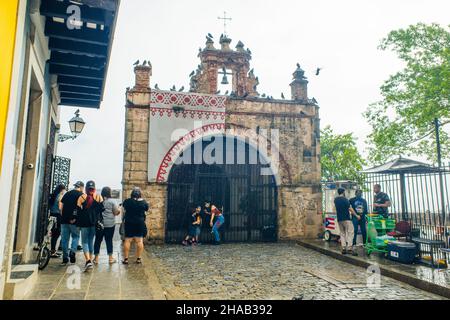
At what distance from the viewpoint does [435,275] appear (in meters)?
5.95

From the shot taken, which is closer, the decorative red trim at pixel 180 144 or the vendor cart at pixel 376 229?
the vendor cart at pixel 376 229

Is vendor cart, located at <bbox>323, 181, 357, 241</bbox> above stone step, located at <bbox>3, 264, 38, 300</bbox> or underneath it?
above

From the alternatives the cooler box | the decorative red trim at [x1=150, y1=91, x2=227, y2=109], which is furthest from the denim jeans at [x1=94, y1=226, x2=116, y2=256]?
the cooler box

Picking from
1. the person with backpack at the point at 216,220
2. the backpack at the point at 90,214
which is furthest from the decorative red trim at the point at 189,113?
the backpack at the point at 90,214

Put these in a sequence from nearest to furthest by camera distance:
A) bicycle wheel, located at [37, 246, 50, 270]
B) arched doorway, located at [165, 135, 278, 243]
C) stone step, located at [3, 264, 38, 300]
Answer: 1. stone step, located at [3, 264, 38, 300]
2. bicycle wheel, located at [37, 246, 50, 270]
3. arched doorway, located at [165, 135, 278, 243]

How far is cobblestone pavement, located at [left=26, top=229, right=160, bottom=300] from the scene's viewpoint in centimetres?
446

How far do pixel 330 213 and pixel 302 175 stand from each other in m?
1.85

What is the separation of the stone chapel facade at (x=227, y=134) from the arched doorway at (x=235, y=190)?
0.13ft

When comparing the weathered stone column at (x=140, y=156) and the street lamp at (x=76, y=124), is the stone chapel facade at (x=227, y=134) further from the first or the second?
the street lamp at (x=76, y=124)

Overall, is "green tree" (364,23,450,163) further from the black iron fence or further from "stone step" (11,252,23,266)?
"stone step" (11,252,23,266)

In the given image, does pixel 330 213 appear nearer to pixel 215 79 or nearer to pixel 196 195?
pixel 196 195

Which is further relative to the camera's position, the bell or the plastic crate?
the bell

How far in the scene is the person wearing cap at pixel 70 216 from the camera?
6285 millimetres

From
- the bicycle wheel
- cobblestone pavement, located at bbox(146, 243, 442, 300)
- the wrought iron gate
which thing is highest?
the wrought iron gate
